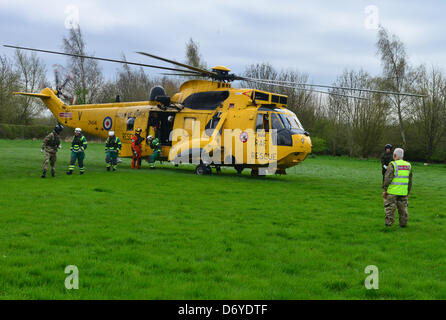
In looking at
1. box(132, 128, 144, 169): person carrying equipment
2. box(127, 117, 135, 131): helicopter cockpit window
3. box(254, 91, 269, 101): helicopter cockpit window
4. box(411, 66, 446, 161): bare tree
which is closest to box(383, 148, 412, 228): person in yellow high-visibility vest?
box(254, 91, 269, 101): helicopter cockpit window

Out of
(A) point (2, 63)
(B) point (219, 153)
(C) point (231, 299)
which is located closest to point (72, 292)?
(C) point (231, 299)

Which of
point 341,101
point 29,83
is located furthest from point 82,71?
point 341,101

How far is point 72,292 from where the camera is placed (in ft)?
14.9

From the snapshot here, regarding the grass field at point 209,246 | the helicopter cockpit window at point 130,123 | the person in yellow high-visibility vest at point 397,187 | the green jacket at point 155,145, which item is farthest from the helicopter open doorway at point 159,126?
the person in yellow high-visibility vest at point 397,187

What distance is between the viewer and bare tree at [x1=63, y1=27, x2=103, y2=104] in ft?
173

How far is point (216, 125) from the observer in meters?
18.2

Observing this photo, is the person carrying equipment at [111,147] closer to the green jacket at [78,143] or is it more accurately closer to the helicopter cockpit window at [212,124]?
the green jacket at [78,143]

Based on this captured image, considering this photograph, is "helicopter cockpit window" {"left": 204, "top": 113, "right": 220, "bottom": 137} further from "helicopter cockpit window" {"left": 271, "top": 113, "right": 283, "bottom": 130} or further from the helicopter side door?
"helicopter cockpit window" {"left": 271, "top": 113, "right": 283, "bottom": 130}

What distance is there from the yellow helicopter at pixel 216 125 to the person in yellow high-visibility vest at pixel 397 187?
7336 mm

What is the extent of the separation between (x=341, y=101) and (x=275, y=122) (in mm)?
37365

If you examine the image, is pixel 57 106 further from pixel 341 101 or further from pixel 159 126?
pixel 341 101

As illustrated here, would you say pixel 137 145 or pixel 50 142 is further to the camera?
pixel 137 145

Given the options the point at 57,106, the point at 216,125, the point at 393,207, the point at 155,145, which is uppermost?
the point at 57,106
